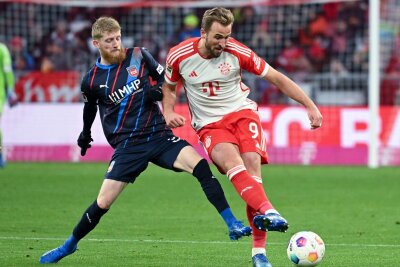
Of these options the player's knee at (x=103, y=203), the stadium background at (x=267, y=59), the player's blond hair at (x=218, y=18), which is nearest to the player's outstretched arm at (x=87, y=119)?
the player's knee at (x=103, y=203)

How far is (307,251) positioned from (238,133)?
1161 millimetres

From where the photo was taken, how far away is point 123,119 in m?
8.95

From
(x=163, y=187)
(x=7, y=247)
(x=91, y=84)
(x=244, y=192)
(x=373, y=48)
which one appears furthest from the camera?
(x=373, y=48)

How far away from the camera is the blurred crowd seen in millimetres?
23023

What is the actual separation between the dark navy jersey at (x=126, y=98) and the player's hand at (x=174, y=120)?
488 mm

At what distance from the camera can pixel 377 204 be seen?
13562 mm

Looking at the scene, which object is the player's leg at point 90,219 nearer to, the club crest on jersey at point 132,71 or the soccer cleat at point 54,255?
the soccer cleat at point 54,255

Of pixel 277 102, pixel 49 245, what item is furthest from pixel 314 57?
pixel 49 245

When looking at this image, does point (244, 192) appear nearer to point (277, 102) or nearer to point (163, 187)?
point (163, 187)

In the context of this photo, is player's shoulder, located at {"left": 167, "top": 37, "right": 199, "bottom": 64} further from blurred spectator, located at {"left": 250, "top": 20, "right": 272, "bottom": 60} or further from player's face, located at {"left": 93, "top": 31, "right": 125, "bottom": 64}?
blurred spectator, located at {"left": 250, "top": 20, "right": 272, "bottom": 60}

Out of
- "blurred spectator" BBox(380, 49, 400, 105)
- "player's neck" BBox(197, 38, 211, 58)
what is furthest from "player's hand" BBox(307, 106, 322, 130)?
"blurred spectator" BBox(380, 49, 400, 105)

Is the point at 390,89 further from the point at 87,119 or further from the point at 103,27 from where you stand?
the point at 103,27

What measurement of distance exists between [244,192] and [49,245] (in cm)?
252

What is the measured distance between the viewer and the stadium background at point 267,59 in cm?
1978
